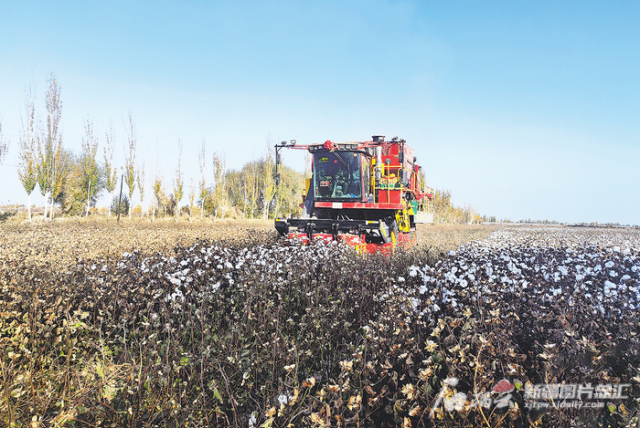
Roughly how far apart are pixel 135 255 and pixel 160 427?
354 centimetres

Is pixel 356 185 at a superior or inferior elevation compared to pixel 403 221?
superior

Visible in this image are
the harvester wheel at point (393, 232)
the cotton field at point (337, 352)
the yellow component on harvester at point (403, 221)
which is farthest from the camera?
the yellow component on harvester at point (403, 221)

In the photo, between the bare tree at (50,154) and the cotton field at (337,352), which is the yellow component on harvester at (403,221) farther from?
the bare tree at (50,154)

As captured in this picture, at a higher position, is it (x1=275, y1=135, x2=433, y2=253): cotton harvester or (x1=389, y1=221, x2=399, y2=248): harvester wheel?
(x1=275, y1=135, x2=433, y2=253): cotton harvester

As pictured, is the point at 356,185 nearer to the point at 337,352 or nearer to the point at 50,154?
the point at 337,352

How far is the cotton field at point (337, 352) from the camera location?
7.82 feet

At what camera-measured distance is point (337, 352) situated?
11.9 ft

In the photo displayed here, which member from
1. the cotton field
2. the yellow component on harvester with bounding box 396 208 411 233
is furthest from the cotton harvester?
the cotton field

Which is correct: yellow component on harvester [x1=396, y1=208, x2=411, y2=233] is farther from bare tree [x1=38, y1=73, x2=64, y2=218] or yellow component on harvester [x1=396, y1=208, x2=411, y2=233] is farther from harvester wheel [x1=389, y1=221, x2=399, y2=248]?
bare tree [x1=38, y1=73, x2=64, y2=218]

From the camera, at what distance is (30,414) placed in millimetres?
2719

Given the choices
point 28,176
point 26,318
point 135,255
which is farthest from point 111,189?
point 26,318

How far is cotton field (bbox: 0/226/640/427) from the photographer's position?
2.38 meters

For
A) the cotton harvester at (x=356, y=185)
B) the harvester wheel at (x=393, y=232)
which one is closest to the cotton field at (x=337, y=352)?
the harvester wheel at (x=393, y=232)

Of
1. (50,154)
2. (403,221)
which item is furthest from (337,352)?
(50,154)
